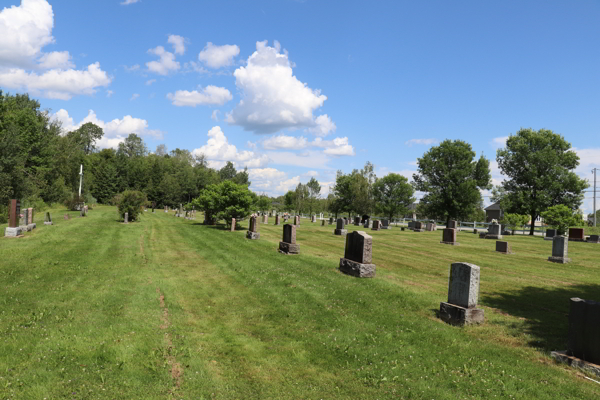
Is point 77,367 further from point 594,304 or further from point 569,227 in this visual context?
point 569,227

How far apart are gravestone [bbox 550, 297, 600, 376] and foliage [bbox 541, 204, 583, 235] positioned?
34166 millimetres

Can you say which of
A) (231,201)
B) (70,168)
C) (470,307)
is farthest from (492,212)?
(70,168)

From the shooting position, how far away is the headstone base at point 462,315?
26.2 feet

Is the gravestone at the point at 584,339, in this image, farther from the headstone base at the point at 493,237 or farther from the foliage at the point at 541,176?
the foliage at the point at 541,176

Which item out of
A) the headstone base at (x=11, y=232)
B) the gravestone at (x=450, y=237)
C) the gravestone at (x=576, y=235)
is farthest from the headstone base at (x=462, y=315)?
the gravestone at (x=576, y=235)

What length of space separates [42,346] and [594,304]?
32.0ft

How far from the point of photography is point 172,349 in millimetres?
6305

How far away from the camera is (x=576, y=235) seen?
31.3 m

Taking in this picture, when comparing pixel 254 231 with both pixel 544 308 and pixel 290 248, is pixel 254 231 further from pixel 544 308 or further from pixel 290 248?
pixel 544 308

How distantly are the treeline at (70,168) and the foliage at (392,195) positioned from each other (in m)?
22.9

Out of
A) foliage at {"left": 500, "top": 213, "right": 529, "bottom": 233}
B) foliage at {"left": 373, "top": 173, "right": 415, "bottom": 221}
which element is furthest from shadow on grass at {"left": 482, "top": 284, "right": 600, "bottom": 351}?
foliage at {"left": 373, "top": 173, "right": 415, "bottom": 221}

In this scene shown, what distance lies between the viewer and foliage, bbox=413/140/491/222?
49.9m

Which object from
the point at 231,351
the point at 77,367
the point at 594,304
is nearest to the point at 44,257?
the point at 77,367

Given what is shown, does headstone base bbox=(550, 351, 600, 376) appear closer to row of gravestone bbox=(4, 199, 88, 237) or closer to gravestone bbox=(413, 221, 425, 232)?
row of gravestone bbox=(4, 199, 88, 237)
